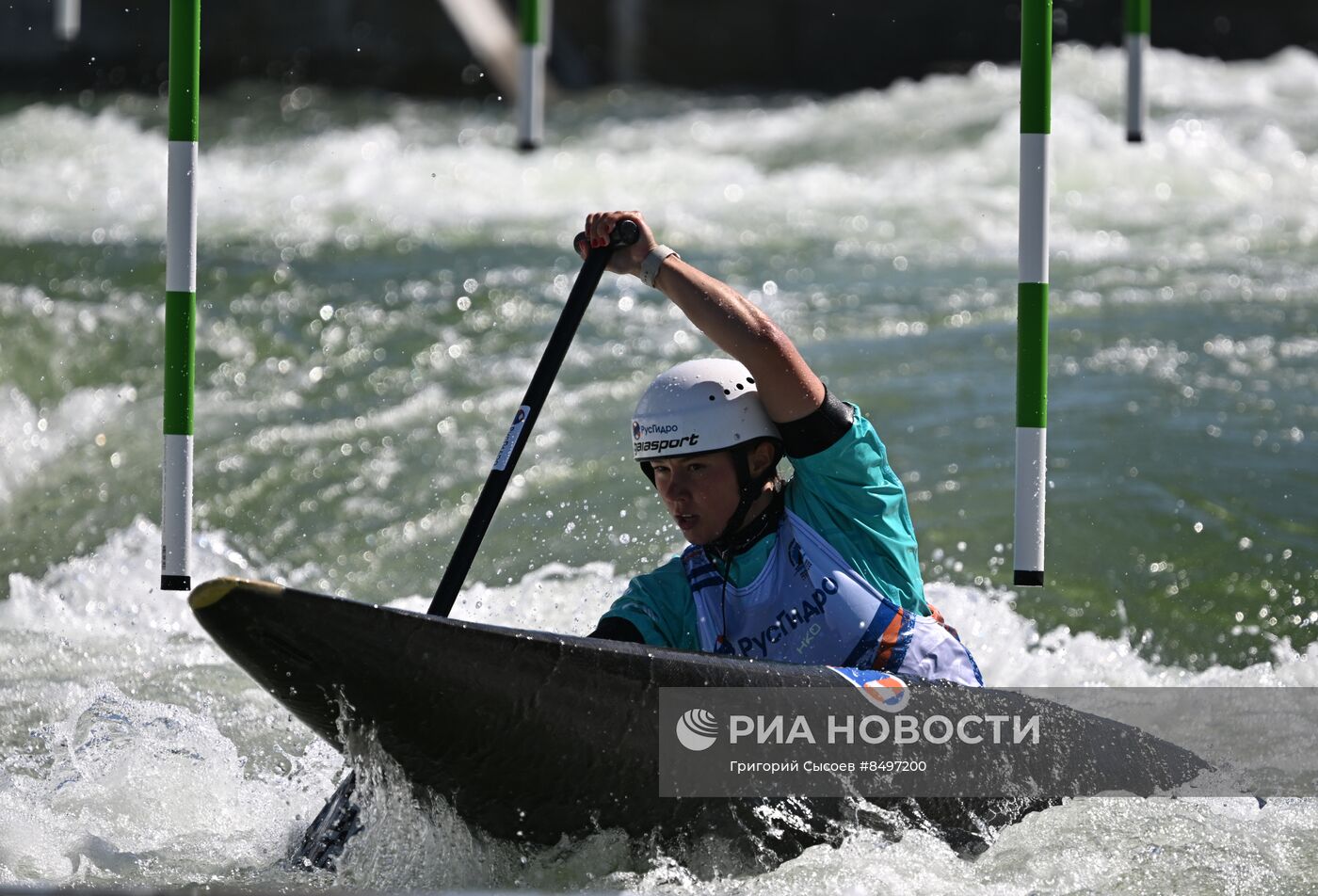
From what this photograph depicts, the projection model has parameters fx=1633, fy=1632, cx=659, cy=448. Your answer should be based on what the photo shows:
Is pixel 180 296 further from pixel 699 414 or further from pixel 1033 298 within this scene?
pixel 1033 298

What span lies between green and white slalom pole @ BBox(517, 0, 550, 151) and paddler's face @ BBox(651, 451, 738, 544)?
194 inches

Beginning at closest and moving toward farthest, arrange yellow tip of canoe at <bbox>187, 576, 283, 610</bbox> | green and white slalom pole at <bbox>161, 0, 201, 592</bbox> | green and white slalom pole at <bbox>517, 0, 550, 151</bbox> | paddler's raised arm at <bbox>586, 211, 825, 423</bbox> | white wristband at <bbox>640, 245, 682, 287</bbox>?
yellow tip of canoe at <bbox>187, 576, 283, 610</bbox>, paddler's raised arm at <bbox>586, 211, 825, 423</bbox>, white wristband at <bbox>640, 245, 682, 287</bbox>, green and white slalom pole at <bbox>161, 0, 201, 592</bbox>, green and white slalom pole at <bbox>517, 0, 550, 151</bbox>

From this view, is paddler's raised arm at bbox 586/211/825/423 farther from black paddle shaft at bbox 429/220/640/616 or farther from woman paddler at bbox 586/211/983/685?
black paddle shaft at bbox 429/220/640/616

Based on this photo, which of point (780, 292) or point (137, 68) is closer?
point (780, 292)

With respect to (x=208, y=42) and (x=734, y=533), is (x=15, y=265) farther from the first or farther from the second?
(x=208, y=42)

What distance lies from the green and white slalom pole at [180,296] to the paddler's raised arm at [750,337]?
1.18 metres

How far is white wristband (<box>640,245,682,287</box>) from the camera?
3.54m

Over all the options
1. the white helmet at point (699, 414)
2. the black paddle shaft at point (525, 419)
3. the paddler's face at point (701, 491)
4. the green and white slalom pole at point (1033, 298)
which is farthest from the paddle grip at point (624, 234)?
the green and white slalom pole at point (1033, 298)

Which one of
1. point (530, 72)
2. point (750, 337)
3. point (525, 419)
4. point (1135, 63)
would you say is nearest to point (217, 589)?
point (525, 419)

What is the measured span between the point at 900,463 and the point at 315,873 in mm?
3830

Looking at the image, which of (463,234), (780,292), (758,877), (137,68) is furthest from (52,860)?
(137,68)

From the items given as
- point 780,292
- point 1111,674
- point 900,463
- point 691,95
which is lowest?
point 1111,674

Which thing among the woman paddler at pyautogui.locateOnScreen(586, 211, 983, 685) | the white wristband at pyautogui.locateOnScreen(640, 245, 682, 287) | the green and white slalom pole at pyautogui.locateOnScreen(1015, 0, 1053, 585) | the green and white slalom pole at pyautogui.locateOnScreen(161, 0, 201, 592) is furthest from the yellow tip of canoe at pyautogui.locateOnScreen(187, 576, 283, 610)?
the green and white slalom pole at pyautogui.locateOnScreen(1015, 0, 1053, 585)

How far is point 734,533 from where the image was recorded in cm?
350
